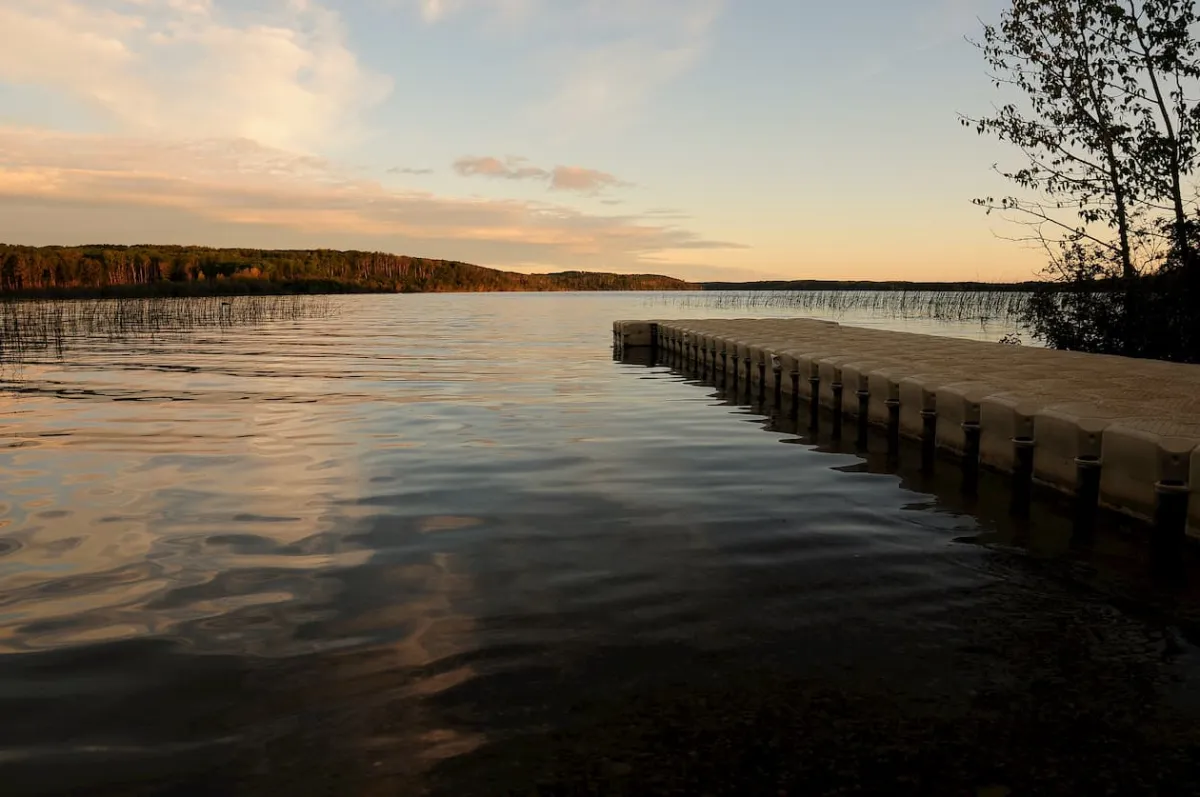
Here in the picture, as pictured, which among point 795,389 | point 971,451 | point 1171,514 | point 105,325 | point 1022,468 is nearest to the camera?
point 1171,514

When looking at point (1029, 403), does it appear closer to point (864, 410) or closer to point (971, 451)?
point (971, 451)

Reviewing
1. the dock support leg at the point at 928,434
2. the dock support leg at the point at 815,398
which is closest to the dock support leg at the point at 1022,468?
the dock support leg at the point at 928,434

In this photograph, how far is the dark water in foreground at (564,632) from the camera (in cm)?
411

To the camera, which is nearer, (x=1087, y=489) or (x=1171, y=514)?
(x=1171, y=514)

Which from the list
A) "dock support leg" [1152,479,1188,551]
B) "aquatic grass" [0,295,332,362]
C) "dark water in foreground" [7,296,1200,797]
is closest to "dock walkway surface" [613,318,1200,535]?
"dock support leg" [1152,479,1188,551]

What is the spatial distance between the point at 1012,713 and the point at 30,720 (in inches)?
196

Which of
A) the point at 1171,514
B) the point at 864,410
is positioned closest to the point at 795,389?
the point at 864,410

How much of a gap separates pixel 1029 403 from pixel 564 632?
6.81m

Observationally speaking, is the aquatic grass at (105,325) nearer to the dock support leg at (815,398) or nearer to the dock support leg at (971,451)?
the dock support leg at (815,398)

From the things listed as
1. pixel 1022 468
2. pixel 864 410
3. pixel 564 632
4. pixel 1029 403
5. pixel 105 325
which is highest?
pixel 1029 403

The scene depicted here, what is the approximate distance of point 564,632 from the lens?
568cm

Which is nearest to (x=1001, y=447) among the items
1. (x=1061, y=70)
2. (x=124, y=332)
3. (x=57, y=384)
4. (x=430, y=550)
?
(x=430, y=550)

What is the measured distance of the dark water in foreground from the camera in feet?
13.5

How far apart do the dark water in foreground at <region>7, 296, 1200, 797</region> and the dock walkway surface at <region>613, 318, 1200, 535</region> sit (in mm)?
634
